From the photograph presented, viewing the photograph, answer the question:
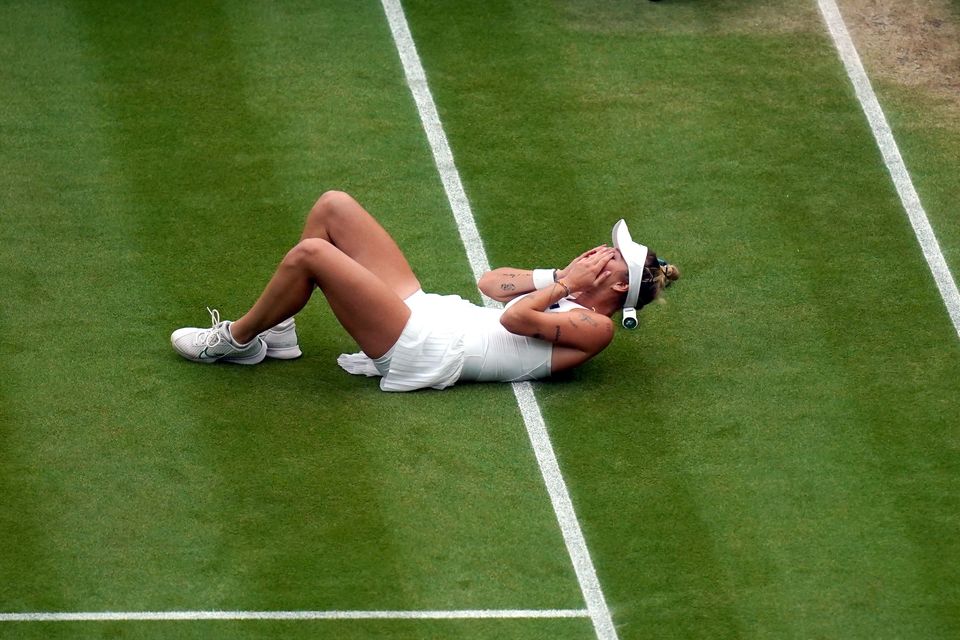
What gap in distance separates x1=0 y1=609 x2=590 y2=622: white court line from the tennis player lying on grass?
1864 millimetres

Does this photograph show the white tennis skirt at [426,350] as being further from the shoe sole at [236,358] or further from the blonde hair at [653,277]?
the blonde hair at [653,277]

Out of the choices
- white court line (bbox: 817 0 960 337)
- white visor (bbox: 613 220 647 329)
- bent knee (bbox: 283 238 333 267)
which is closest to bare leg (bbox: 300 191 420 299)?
bent knee (bbox: 283 238 333 267)

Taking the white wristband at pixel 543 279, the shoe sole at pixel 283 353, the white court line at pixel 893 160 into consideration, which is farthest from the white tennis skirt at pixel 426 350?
the white court line at pixel 893 160

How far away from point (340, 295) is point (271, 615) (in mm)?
2075

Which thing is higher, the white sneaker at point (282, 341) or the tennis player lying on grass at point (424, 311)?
the tennis player lying on grass at point (424, 311)

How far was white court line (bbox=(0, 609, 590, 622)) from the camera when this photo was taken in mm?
8570

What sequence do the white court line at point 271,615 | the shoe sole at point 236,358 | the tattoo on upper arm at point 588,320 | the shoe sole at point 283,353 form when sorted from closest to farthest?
1. the white court line at point 271,615
2. the tattoo on upper arm at point 588,320
3. the shoe sole at point 236,358
4. the shoe sole at point 283,353

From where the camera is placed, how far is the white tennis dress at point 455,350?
10.0 meters

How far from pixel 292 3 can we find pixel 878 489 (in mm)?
7126

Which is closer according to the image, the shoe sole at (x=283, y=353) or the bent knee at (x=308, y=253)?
the bent knee at (x=308, y=253)

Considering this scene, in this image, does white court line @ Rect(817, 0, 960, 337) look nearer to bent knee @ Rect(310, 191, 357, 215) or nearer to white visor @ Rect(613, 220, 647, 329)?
white visor @ Rect(613, 220, 647, 329)

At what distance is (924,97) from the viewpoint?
43.4 feet

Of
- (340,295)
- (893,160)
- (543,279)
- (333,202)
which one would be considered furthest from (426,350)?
(893,160)

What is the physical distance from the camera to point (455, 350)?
10070 millimetres
